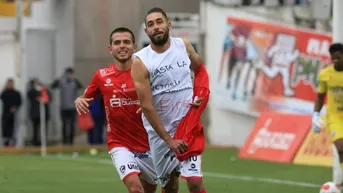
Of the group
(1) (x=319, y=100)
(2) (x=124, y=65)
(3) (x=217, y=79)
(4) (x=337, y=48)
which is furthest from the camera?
(3) (x=217, y=79)

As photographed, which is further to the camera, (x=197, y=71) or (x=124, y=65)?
(x=124, y=65)

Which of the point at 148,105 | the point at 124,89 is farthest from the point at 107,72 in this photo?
the point at 148,105

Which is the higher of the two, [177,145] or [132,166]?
[177,145]

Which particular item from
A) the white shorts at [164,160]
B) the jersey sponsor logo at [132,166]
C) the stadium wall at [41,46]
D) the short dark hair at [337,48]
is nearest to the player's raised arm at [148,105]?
the white shorts at [164,160]

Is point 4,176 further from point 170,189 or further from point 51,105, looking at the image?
point 51,105

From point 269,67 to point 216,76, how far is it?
85.8 inches

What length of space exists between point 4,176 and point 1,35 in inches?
508

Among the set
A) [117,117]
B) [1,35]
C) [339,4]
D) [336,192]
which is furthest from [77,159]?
[117,117]

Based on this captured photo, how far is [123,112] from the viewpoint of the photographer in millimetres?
12352

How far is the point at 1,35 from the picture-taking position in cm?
3328

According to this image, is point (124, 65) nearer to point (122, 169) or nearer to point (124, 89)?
point (124, 89)

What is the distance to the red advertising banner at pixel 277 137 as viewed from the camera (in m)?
24.8

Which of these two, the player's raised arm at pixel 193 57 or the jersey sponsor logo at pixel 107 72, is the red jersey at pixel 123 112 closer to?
the jersey sponsor logo at pixel 107 72

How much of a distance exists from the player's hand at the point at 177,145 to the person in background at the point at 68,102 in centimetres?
2123
